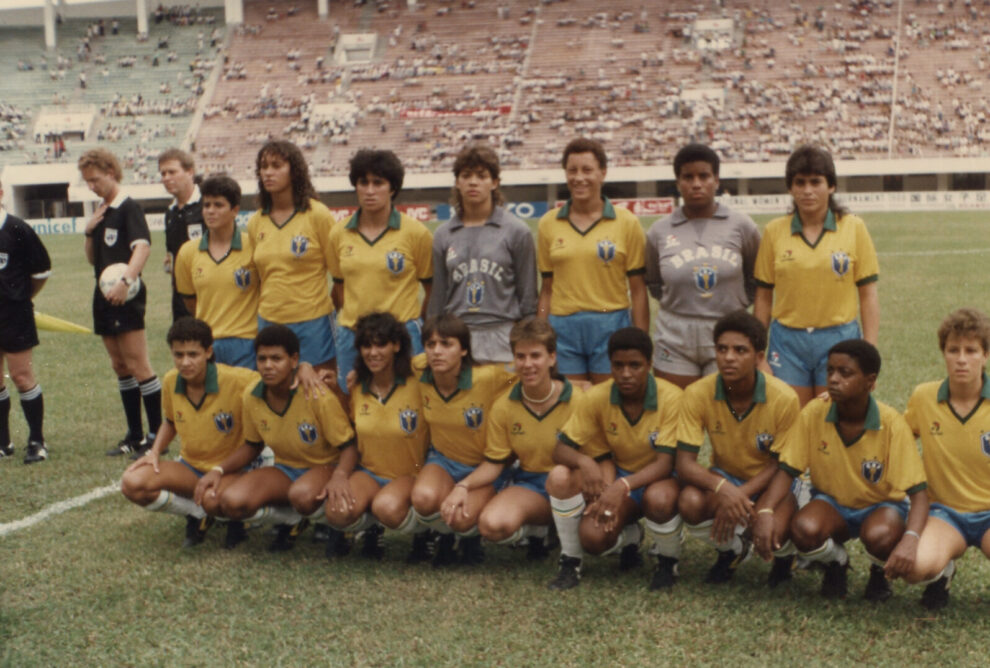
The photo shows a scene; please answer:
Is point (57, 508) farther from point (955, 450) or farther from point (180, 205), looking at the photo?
point (955, 450)

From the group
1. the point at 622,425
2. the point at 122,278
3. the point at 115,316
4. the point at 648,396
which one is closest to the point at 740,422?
the point at 648,396

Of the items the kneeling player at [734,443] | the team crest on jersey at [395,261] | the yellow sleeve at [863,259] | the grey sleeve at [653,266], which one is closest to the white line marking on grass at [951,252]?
the yellow sleeve at [863,259]

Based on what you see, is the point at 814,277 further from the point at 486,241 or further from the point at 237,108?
the point at 237,108

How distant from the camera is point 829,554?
13.6 feet

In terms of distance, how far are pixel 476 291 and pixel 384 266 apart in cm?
51

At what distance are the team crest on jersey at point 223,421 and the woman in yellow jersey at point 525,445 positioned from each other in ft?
4.35

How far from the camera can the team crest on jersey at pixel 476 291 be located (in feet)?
17.0

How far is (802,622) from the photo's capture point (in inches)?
156

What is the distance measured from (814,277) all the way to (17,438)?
19.6 ft

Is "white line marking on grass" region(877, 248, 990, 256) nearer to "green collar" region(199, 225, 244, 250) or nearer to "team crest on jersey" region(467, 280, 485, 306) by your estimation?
"team crest on jersey" region(467, 280, 485, 306)

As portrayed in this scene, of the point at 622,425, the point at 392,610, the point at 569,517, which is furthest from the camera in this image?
the point at 622,425

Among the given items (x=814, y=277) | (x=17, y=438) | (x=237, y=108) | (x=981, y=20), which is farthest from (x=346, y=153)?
(x=814, y=277)

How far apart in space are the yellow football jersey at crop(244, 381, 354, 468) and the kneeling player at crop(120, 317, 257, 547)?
16 cm

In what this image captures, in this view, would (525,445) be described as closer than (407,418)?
Yes
